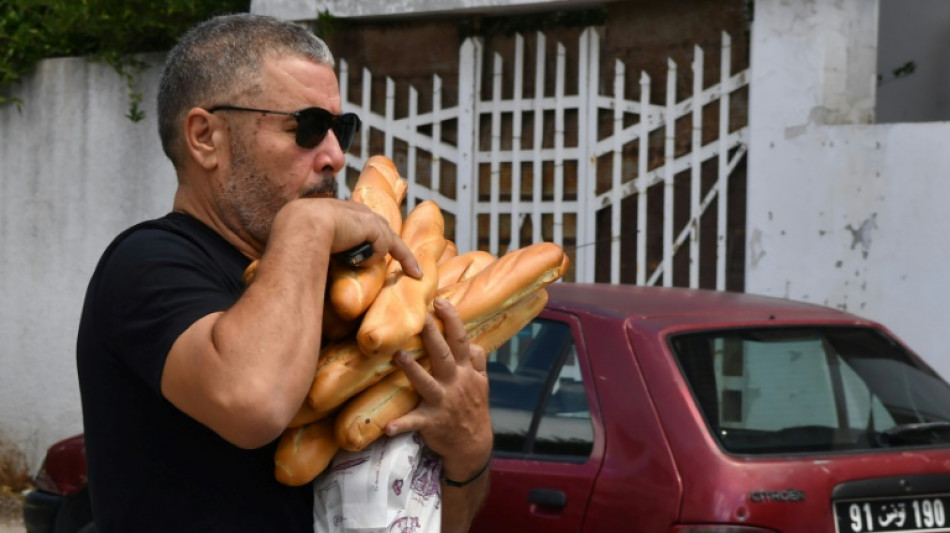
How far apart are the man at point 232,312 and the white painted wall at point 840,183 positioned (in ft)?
15.4

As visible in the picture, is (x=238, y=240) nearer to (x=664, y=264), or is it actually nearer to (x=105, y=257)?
(x=105, y=257)

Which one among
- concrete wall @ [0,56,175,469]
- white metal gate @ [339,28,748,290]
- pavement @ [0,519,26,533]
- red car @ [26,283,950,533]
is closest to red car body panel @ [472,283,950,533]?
red car @ [26,283,950,533]

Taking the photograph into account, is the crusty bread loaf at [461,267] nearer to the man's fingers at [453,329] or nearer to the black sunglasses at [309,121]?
the man's fingers at [453,329]

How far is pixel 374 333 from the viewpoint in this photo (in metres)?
2.05

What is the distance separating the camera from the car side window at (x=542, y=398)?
4.50 metres

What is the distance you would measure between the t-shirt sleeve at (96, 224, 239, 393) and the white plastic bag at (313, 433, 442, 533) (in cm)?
31

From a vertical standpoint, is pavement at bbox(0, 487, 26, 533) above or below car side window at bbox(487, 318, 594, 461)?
below

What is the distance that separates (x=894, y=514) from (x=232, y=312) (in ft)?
9.16

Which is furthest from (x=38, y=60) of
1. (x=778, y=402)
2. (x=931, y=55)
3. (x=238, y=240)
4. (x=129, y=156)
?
(x=238, y=240)

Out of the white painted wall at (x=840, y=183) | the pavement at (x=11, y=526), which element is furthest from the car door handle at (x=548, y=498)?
the pavement at (x=11, y=526)

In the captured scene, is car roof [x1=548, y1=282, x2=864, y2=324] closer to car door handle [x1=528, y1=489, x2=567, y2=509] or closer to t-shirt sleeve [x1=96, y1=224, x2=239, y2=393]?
car door handle [x1=528, y1=489, x2=567, y2=509]

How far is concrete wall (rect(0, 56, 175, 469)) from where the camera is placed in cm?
890

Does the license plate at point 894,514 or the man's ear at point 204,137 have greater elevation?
the man's ear at point 204,137

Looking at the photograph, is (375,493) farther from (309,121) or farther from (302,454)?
(309,121)
